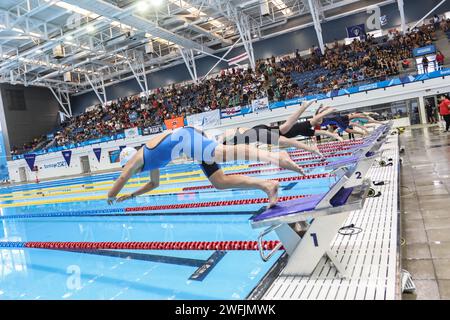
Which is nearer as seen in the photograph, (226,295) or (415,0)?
(226,295)

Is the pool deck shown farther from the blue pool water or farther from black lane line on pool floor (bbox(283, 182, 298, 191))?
A: black lane line on pool floor (bbox(283, 182, 298, 191))

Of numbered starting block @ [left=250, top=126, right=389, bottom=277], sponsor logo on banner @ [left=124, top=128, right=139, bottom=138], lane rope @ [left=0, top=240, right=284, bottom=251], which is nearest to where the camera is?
numbered starting block @ [left=250, top=126, right=389, bottom=277]

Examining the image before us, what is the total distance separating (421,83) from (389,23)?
784 cm

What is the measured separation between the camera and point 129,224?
20.2ft

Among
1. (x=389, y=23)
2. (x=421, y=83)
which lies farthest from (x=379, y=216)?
(x=389, y=23)

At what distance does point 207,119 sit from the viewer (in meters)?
20.9

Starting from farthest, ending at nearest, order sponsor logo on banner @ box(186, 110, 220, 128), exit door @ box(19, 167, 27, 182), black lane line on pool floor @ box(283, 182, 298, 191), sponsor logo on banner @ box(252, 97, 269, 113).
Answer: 1. exit door @ box(19, 167, 27, 182)
2. sponsor logo on banner @ box(186, 110, 220, 128)
3. sponsor logo on banner @ box(252, 97, 269, 113)
4. black lane line on pool floor @ box(283, 182, 298, 191)

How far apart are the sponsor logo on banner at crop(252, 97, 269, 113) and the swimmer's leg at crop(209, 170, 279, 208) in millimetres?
17393

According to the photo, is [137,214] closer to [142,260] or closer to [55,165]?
[142,260]

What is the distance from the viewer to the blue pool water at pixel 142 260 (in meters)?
3.19

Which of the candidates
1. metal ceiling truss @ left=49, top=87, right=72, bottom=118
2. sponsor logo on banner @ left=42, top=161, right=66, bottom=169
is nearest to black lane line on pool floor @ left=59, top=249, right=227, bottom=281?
sponsor logo on banner @ left=42, top=161, right=66, bottom=169

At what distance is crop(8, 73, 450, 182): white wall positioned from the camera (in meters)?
16.8
